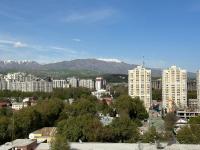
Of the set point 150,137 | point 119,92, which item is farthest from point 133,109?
point 119,92

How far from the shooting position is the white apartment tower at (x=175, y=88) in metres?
49.1

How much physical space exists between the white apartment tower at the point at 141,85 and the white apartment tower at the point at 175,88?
2369 mm

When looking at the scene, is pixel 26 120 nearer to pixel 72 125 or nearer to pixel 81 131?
pixel 72 125

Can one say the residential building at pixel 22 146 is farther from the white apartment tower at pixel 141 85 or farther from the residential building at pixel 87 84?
the residential building at pixel 87 84

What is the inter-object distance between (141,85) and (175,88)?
422cm

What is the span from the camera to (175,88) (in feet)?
163

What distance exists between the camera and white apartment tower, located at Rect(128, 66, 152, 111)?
1906 inches

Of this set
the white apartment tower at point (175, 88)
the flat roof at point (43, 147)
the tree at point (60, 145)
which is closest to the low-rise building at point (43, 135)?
the flat roof at point (43, 147)

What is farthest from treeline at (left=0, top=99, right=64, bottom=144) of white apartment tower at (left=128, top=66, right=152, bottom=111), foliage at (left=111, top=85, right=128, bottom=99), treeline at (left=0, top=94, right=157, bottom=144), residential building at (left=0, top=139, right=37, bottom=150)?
foliage at (left=111, top=85, right=128, bottom=99)

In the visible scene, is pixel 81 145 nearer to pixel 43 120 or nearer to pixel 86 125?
pixel 86 125

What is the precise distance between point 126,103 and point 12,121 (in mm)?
15198

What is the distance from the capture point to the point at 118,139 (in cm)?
2212

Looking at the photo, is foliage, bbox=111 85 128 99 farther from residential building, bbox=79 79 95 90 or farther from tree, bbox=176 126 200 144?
tree, bbox=176 126 200 144

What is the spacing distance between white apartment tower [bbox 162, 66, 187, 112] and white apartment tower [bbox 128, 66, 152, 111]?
93.3 inches
